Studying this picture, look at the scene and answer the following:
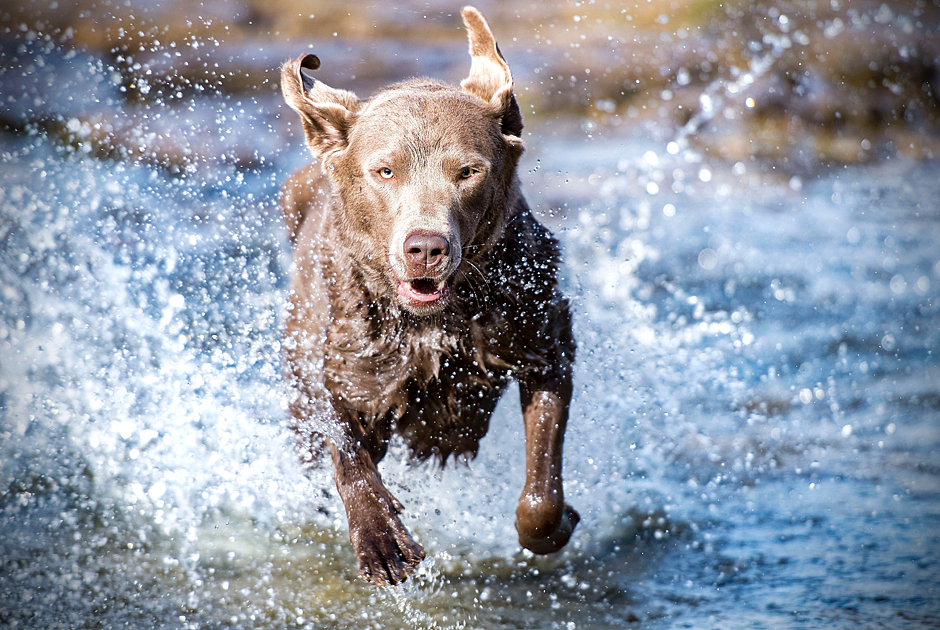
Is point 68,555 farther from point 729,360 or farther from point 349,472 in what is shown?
point 729,360

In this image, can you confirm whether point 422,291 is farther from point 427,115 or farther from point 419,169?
point 427,115

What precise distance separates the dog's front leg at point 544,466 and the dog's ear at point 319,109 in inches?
51.8

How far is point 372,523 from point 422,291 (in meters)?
0.90

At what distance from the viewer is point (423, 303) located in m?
3.26

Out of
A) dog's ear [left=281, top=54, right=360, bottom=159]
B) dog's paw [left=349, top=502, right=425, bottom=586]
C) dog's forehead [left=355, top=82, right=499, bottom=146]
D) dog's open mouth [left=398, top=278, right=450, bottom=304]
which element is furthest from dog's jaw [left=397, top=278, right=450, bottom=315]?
dog's paw [left=349, top=502, right=425, bottom=586]

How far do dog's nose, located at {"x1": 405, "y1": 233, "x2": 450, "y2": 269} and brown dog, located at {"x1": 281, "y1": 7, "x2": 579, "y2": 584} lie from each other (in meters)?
0.06

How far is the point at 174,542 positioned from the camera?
4.28 metres

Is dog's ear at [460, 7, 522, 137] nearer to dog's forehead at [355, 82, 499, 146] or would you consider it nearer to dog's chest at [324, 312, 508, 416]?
dog's forehead at [355, 82, 499, 146]

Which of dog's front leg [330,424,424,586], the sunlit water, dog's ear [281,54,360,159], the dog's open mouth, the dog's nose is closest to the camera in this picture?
the dog's nose

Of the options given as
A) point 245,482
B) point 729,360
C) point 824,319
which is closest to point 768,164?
point 824,319

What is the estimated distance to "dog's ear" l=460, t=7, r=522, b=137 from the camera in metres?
3.53

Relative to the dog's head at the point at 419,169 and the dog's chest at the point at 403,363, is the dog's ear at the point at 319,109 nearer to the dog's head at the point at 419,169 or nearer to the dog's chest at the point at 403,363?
the dog's head at the point at 419,169

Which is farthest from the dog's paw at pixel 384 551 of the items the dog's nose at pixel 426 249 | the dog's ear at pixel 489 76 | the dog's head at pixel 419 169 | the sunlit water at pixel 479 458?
the dog's ear at pixel 489 76

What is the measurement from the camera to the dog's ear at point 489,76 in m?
3.53
